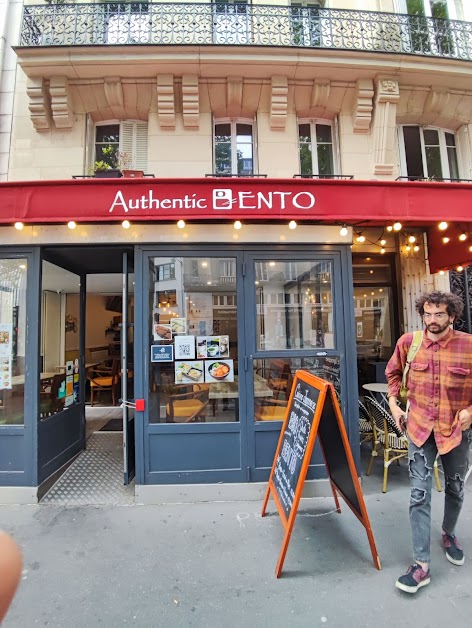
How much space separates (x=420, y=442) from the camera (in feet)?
9.12

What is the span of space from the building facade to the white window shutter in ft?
0.09

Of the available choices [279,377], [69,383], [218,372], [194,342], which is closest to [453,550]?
[279,377]

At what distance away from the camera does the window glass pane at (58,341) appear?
4.54 metres

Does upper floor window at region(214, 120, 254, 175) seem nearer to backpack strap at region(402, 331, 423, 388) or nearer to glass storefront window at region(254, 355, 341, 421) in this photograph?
glass storefront window at region(254, 355, 341, 421)

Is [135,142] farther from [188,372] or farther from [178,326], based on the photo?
[188,372]

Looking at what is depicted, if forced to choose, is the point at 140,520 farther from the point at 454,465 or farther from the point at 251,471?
the point at 454,465

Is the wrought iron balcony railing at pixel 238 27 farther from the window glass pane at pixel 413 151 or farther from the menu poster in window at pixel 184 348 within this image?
the menu poster in window at pixel 184 348

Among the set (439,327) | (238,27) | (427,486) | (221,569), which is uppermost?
(238,27)

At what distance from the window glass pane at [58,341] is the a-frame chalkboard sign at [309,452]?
316cm

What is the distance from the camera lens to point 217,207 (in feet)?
12.4

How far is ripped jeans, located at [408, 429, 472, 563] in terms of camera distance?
8.84 ft

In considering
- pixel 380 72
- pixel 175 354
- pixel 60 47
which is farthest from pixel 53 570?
pixel 380 72

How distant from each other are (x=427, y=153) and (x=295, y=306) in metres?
4.73

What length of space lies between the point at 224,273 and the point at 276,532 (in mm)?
2973
